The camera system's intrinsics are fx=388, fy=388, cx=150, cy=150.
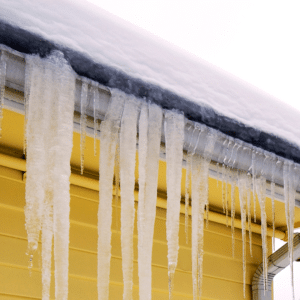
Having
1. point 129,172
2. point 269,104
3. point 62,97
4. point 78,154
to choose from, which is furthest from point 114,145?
point 78,154

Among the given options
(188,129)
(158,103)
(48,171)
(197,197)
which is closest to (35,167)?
(48,171)

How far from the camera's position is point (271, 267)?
11.2ft

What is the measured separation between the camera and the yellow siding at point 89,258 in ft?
7.32

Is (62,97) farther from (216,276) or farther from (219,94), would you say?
(216,276)

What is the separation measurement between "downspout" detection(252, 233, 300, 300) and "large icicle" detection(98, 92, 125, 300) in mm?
2295

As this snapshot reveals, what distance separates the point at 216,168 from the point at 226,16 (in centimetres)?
1089

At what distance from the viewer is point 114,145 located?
55.6 inches

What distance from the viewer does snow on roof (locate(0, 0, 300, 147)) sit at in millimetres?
1042

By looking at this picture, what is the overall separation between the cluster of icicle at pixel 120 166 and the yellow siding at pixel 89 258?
0.57m

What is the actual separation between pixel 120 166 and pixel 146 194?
5.9 inches

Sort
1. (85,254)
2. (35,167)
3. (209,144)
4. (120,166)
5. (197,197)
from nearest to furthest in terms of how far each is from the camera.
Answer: (35,167) → (120,166) → (209,144) → (197,197) → (85,254)

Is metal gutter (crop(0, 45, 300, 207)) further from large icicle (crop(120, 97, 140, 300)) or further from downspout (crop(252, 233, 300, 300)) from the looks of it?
downspout (crop(252, 233, 300, 300))

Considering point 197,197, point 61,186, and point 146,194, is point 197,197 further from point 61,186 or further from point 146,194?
point 61,186

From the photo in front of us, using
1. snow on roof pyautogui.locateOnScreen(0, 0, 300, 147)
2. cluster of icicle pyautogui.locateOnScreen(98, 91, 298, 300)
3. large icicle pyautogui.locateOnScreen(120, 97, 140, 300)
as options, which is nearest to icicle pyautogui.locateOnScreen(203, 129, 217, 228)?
cluster of icicle pyautogui.locateOnScreen(98, 91, 298, 300)
